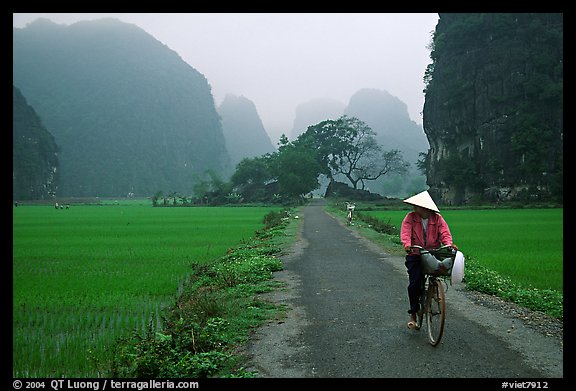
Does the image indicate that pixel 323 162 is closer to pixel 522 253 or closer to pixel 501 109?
pixel 501 109

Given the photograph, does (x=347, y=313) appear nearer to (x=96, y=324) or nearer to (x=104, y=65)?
(x=96, y=324)

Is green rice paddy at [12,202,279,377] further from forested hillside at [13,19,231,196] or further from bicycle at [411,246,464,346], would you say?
forested hillside at [13,19,231,196]

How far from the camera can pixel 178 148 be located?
141 metres

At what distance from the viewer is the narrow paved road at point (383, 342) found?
402 cm

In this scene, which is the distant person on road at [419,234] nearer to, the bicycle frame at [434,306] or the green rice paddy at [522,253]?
the bicycle frame at [434,306]

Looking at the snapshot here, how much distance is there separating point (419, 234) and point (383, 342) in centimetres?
129

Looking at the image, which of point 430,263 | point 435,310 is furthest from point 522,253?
point 430,263

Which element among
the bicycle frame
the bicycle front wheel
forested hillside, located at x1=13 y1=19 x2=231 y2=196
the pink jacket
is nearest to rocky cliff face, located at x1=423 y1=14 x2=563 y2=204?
the pink jacket

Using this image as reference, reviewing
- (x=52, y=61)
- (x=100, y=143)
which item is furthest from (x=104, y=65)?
(x=100, y=143)

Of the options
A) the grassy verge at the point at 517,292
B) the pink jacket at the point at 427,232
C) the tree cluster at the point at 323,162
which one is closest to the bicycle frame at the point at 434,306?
the pink jacket at the point at 427,232

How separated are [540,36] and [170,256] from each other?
2073 inches

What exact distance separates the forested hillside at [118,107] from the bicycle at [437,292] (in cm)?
11424

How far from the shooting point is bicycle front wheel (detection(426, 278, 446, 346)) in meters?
4.55
